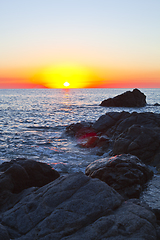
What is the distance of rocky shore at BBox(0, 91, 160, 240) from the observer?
13.1ft

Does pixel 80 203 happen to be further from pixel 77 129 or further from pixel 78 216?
pixel 77 129

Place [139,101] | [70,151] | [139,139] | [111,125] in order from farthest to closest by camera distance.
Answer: [139,101] < [111,125] < [70,151] < [139,139]

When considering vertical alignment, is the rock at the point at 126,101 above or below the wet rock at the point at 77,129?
above

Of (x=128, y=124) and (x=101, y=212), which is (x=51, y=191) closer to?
(x=101, y=212)

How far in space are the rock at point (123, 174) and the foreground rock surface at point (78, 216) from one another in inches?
72.3

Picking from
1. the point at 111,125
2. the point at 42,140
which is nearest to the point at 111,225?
the point at 42,140

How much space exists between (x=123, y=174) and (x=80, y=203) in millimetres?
3242

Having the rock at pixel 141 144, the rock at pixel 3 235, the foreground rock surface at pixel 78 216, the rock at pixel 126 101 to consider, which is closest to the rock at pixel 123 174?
the foreground rock surface at pixel 78 216

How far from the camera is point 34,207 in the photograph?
4.87 meters

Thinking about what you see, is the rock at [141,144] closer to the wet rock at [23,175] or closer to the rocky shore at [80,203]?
the rocky shore at [80,203]

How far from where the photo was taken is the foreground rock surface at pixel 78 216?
393 cm

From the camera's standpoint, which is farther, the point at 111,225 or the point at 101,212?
the point at 101,212

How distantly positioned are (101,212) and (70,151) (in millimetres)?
8884

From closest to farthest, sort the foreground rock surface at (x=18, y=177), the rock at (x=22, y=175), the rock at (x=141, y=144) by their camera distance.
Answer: the foreground rock surface at (x=18, y=177)
the rock at (x=22, y=175)
the rock at (x=141, y=144)
